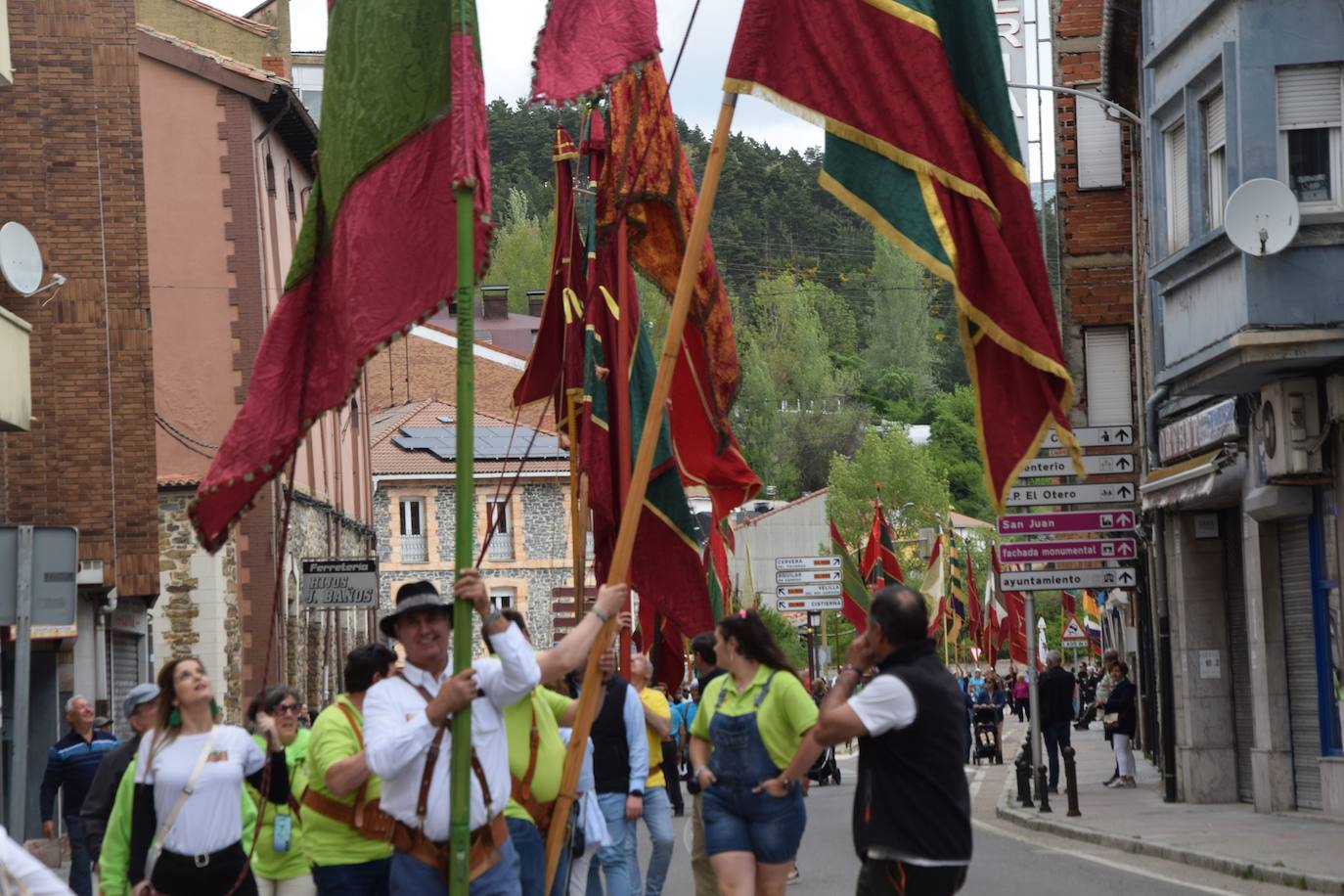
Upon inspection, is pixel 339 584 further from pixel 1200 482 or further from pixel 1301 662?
pixel 1301 662

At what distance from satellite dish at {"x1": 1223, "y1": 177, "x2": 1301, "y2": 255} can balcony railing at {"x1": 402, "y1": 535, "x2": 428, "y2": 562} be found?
50325mm

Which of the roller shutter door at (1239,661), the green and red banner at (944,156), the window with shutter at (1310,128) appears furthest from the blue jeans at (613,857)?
the roller shutter door at (1239,661)

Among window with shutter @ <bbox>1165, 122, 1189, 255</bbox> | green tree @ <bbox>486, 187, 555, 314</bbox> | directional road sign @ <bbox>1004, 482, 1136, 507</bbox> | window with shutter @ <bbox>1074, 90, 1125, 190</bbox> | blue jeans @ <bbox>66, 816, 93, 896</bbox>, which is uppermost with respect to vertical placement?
green tree @ <bbox>486, 187, 555, 314</bbox>

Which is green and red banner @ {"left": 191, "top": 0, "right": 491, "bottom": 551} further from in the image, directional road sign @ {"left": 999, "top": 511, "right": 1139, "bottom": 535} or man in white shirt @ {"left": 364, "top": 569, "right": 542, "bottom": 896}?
directional road sign @ {"left": 999, "top": 511, "right": 1139, "bottom": 535}

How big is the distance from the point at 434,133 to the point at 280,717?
15.2 feet

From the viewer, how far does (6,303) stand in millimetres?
26969

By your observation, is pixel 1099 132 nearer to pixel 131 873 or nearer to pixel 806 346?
pixel 131 873

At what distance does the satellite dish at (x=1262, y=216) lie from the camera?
20.5m

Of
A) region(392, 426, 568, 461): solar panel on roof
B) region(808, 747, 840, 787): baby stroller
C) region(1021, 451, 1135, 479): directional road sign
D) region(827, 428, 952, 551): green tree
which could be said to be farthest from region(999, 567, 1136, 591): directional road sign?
region(827, 428, 952, 551): green tree

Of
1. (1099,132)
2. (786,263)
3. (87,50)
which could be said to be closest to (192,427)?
(87,50)

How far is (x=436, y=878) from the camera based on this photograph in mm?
7254

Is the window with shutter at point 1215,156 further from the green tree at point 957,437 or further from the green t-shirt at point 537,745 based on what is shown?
the green tree at point 957,437

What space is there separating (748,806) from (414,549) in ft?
195

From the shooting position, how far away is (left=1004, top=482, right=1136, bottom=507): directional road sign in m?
27.3
